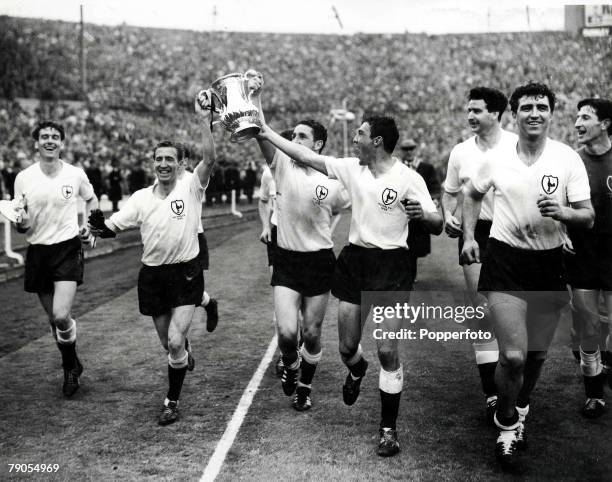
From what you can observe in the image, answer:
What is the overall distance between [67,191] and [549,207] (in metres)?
3.85

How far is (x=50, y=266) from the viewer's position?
5.78 meters

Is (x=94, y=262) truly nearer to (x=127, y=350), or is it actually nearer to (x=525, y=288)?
(x=127, y=350)

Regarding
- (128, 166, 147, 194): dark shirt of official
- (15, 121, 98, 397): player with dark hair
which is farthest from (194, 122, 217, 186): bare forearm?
(128, 166, 147, 194): dark shirt of official

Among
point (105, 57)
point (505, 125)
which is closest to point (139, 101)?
point (105, 57)

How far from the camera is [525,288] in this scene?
163 inches

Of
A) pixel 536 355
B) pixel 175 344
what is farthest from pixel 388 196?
pixel 175 344

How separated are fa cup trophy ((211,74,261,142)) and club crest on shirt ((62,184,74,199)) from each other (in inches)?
89.1

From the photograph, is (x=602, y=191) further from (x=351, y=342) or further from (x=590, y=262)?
→ (x=351, y=342)

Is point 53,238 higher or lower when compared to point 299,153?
lower

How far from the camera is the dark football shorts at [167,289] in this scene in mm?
5109

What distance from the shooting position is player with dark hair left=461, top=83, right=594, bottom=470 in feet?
13.3

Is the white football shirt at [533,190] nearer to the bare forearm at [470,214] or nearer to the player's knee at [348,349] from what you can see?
the bare forearm at [470,214]

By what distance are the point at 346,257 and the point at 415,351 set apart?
2.36m

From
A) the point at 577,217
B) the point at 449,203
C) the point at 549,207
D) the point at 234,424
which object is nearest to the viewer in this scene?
the point at 549,207
